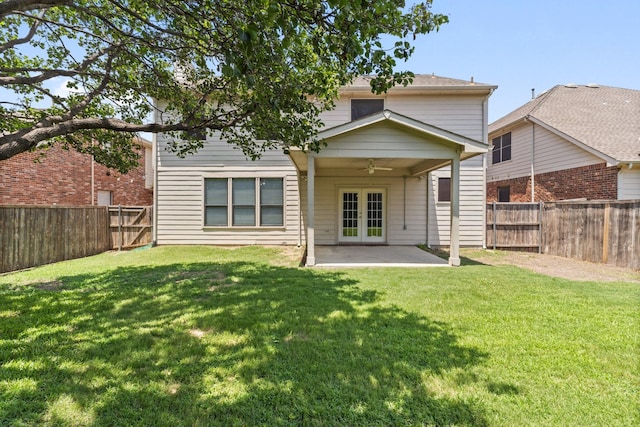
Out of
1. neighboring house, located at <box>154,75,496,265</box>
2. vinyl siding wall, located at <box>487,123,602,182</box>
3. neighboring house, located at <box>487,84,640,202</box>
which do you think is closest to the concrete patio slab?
neighboring house, located at <box>154,75,496,265</box>

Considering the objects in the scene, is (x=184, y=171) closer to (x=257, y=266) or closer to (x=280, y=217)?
(x=280, y=217)

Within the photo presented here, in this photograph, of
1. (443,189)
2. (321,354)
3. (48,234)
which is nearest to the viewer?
(321,354)

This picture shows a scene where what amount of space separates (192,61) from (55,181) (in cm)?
1165

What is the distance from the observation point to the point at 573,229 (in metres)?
9.05

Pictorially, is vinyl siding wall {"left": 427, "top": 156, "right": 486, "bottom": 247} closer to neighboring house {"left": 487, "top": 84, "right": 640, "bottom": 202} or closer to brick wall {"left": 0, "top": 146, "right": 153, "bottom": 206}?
neighboring house {"left": 487, "top": 84, "right": 640, "bottom": 202}

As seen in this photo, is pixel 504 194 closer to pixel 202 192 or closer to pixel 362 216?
pixel 362 216

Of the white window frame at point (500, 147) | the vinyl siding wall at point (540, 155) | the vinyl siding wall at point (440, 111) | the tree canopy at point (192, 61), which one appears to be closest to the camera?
the tree canopy at point (192, 61)

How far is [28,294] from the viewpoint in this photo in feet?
17.0

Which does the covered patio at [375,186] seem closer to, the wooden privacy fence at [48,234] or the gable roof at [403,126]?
the gable roof at [403,126]

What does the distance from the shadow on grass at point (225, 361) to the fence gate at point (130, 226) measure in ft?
21.4

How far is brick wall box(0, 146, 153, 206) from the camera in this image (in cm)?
1171

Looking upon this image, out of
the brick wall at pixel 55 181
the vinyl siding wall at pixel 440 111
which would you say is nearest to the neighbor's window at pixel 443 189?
the vinyl siding wall at pixel 440 111

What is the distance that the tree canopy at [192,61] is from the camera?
11.3ft

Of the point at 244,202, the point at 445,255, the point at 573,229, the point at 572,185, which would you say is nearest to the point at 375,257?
the point at 445,255
